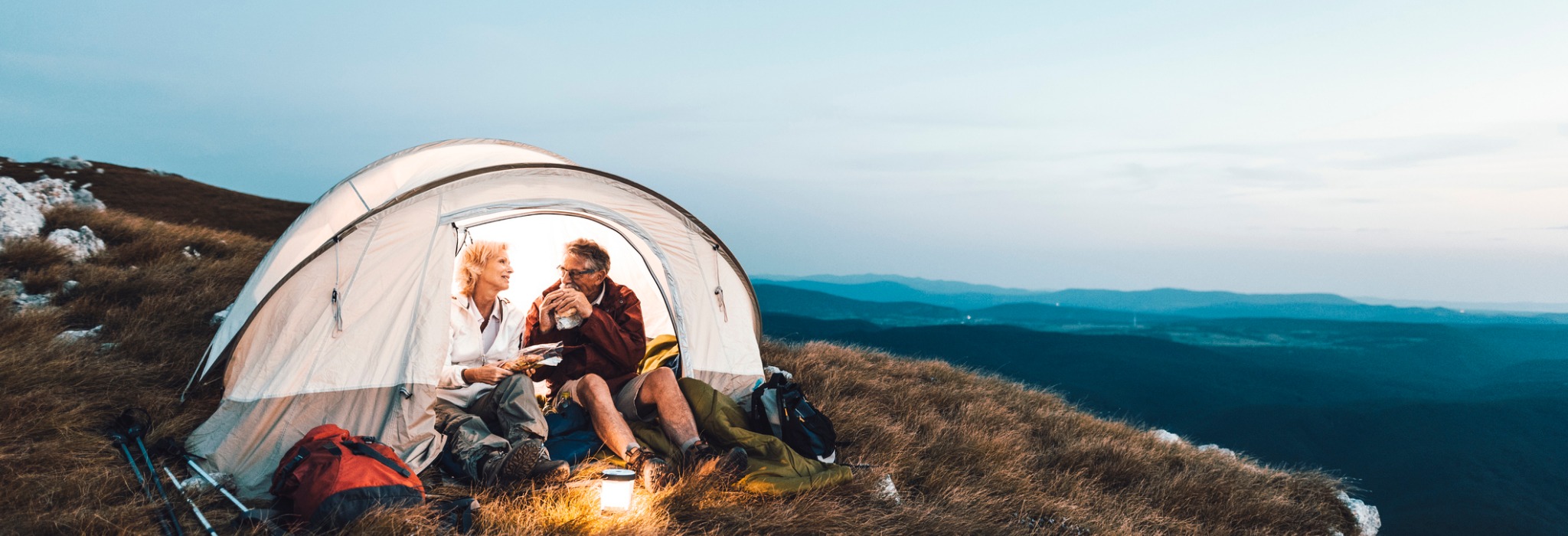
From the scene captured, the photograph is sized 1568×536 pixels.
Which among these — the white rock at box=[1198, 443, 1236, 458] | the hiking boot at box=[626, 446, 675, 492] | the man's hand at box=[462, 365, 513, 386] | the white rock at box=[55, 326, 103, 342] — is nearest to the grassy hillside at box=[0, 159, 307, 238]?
the white rock at box=[55, 326, 103, 342]

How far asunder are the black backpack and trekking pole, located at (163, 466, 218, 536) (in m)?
2.83

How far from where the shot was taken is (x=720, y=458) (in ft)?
14.5

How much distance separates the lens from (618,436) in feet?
14.9

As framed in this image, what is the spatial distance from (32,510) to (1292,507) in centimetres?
A: 848

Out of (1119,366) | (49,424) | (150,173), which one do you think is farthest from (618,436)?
(1119,366)

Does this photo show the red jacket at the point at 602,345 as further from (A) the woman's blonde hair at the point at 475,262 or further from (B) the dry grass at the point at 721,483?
(B) the dry grass at the point at 721,483

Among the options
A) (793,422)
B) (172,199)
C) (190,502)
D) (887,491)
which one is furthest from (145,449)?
(172,199)

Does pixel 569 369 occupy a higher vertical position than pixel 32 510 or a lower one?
higher

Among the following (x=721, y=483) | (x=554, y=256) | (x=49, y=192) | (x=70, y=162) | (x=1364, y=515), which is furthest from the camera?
(x=70, y=162)

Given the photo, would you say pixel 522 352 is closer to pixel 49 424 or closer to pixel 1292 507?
pixel 49 424

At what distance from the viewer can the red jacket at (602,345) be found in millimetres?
5465

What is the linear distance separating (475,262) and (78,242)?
639 cm

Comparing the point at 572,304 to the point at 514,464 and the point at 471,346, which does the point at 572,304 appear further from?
the point at 514,464

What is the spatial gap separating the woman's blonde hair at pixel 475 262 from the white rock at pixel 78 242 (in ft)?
19.0
